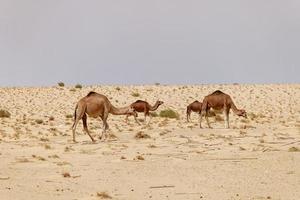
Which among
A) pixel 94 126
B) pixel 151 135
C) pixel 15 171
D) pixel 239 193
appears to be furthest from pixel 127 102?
pixel 239 193

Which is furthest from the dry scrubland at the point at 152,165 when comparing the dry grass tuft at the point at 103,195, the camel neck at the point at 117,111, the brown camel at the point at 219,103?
the brown camel at the point at 219,103

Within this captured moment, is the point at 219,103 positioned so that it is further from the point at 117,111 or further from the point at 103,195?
the point at 103,195

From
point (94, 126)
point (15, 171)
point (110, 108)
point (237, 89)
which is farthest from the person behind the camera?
point (237, 89)

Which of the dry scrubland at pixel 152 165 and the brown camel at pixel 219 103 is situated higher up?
the brown camel at pixel 219 103

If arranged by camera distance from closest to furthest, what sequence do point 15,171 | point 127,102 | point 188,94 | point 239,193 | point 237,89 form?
1. point 239,193
2. point 15,171
3. point 127,102
4. point 188,94
5. point 237,89

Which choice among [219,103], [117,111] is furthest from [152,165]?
[219,103]

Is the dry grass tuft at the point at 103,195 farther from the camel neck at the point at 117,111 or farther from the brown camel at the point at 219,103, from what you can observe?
the brown camel at the point at 219,103

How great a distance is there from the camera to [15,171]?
671 inches

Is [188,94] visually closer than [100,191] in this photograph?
No

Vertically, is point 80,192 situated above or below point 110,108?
below

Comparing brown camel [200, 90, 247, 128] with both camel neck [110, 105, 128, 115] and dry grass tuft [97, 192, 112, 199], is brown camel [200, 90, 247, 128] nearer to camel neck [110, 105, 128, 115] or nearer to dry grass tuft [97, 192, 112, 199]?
camel neck [110, 105, 128, 115]

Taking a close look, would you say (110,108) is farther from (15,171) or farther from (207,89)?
(207,89)

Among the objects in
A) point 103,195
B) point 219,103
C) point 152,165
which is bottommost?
point 103,195

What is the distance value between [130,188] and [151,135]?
1454 cm
